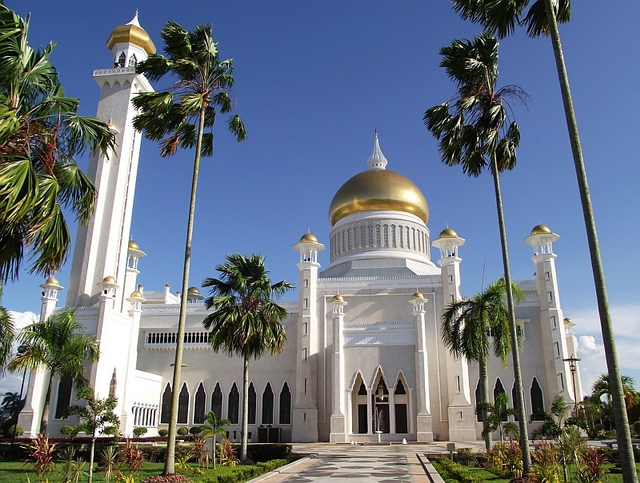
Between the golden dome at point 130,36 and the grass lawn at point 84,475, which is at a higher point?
the golden dome at point 130,36

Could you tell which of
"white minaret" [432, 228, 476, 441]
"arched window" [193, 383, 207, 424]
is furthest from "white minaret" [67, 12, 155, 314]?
"white minaret" [432, 228, 476, 441]

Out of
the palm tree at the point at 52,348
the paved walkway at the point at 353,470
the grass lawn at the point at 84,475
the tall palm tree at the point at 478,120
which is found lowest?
the grass lawn at the point at 84,475

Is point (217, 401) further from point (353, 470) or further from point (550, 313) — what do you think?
point (353, 470)

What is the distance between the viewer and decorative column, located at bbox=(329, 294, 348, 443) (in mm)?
31453

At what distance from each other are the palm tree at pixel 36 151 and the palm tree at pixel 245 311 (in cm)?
939

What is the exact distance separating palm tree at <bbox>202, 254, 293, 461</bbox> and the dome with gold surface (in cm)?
2173

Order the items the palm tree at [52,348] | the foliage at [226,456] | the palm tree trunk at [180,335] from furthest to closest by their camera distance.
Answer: the palm tree at [52,348], the foliage at [226,456], the palm tree trunk at [180,335]

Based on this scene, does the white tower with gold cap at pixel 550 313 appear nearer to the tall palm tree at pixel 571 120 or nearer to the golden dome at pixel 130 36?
the tall palm tree at pixel 571 120

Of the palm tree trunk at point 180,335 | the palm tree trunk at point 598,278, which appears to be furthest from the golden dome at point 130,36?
the palm tree trunk at point 598,278

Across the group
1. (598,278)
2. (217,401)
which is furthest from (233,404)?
(598,278)

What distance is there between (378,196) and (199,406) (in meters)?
19.6

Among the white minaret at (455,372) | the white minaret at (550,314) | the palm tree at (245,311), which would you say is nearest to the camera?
the palm tree at (245,311)

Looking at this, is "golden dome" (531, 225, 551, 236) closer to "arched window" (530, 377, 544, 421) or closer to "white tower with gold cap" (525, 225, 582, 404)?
"white tower with gold cap" (525, 225, 582, 404)

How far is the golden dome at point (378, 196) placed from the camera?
139ft
